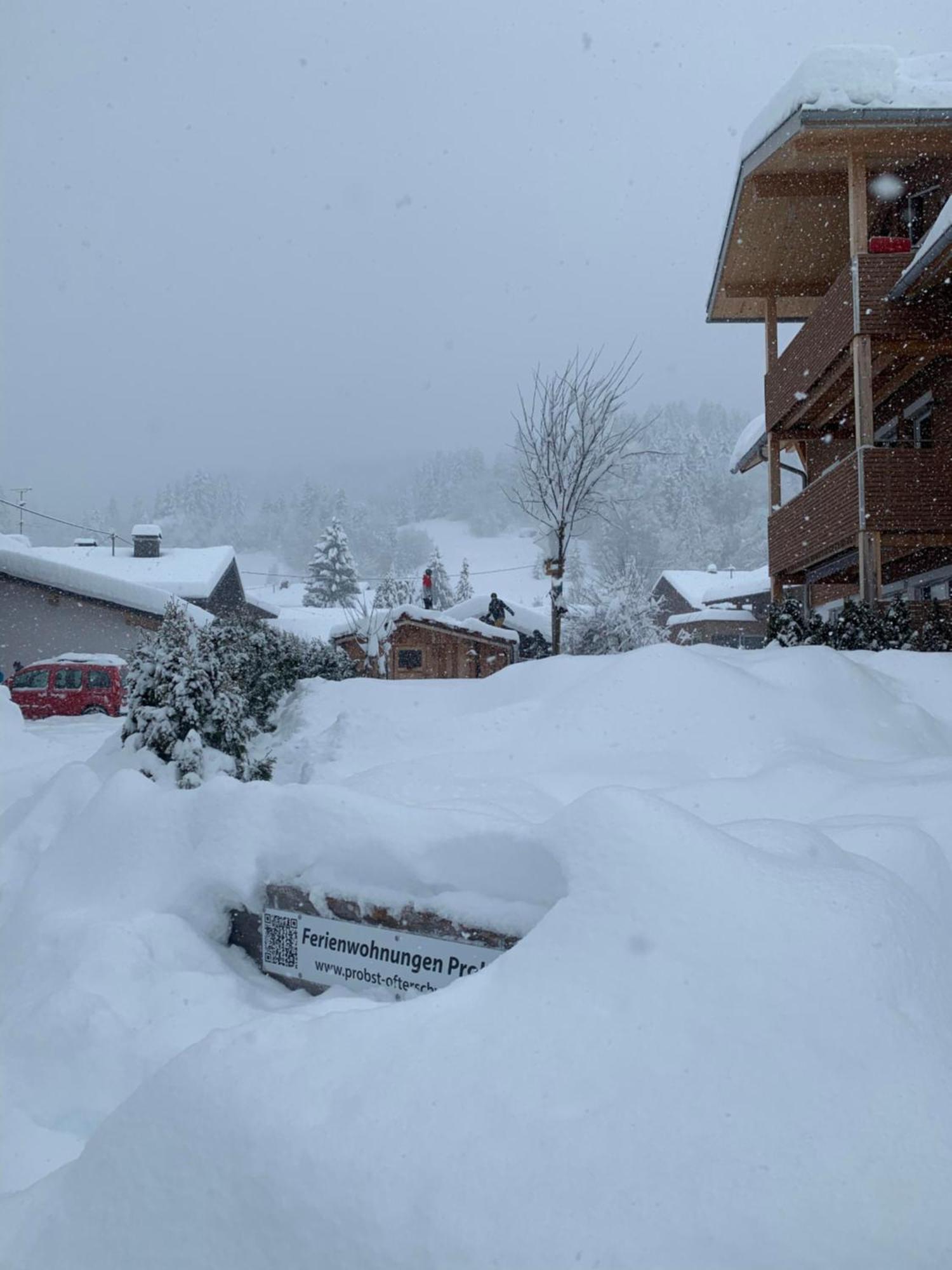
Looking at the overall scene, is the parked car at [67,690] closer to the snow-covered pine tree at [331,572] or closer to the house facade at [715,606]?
the house facade at [715,606]

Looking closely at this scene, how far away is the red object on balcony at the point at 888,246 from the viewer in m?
13.5

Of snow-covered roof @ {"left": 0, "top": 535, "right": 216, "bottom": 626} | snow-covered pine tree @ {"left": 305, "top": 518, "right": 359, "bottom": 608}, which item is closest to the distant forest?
snow-covered pine tree @ {"left": 305, "top": 518, "right": 359, "bottom": 608}

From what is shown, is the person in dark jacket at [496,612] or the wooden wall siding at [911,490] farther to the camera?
the person in dark jacket at [496,612]

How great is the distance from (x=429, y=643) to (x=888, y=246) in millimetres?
12799

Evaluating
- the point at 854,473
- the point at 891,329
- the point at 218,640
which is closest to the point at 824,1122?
the point at 218,640

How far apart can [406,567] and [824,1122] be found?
101 meters

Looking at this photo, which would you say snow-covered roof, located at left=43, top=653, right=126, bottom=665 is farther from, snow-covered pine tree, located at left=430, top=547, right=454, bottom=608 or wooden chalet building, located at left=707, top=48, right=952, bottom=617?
snow-covered pine tree, located at left=430, top=547, right=454, bottom=608

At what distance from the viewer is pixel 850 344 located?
1355cm

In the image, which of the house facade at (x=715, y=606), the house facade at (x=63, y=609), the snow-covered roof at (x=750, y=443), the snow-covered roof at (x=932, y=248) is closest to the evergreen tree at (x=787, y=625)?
the snow-covered roof at (x=932, y=248)

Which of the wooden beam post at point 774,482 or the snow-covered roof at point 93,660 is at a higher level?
the wooden beam post at point 774,482

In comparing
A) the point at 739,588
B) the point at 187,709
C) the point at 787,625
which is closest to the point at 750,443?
A: the point at 787,625

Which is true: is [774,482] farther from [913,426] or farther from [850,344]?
[850,344]

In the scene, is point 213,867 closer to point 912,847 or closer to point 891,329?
point 912,847

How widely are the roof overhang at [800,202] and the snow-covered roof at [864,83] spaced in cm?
13
